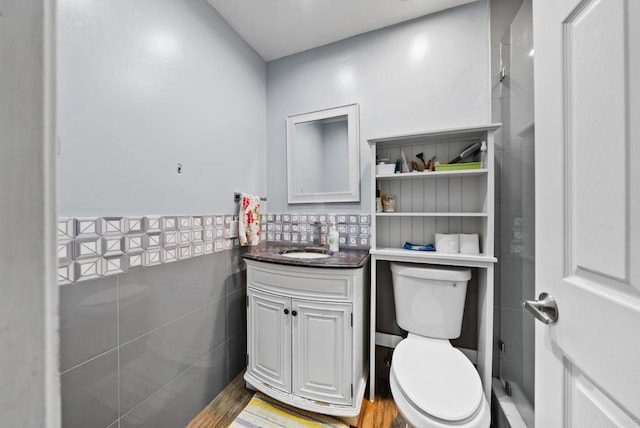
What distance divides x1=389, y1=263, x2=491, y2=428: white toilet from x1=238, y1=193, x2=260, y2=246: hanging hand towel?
3.17ft

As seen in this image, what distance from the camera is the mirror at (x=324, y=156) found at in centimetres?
176

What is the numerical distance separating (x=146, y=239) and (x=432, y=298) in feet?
5.02

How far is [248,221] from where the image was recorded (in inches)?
65.9

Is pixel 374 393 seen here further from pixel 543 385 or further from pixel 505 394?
pixel 543 385

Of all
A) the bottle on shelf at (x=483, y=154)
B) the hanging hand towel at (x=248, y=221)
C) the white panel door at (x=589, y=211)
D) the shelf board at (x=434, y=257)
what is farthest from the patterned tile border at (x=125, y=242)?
the bottle on shelf at (x=483, y=154)

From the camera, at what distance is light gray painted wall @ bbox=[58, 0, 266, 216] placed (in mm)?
896

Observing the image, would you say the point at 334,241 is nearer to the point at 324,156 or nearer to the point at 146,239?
the point at 324,156

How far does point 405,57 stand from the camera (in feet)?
5.34

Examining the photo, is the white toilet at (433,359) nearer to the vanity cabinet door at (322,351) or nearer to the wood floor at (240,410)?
the vanity cabinet door at (322,351)

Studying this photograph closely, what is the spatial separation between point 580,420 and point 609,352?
0.67 feet

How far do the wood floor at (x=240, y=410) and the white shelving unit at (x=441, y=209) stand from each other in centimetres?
8

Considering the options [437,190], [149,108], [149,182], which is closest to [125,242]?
[149,182]
